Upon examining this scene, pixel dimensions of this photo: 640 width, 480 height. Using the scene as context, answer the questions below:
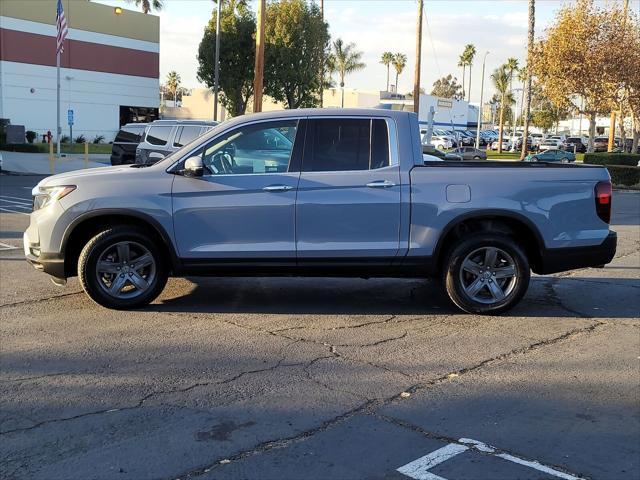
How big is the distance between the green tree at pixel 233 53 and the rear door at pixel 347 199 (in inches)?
1479

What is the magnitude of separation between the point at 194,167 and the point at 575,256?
3.82 m

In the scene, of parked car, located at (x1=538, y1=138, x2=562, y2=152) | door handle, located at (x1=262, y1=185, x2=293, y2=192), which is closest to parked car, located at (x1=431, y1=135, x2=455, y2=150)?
parked car, located at (x1=538, y1=138, x2=562, y2=152)

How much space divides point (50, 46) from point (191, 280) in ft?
136

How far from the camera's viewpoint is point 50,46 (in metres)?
43.7

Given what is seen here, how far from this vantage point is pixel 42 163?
29562 mm

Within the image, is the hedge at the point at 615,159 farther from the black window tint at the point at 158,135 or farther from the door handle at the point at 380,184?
the door handle at the point at 380,184

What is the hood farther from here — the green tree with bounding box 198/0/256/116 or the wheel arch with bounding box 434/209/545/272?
the green tree with bounding box 198/0/256/116

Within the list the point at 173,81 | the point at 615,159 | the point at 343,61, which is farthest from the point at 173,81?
the point at 615,159

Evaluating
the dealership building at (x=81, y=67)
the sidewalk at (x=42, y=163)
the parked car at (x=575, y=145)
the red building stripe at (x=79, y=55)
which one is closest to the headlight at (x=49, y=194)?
the sidewalk at (x=42, y=163)

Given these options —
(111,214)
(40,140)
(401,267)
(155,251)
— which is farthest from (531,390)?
(40,140)

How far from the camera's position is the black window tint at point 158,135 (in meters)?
15.8

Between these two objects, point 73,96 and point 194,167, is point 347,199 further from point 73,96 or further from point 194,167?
point 73,96

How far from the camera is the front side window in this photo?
6398 mm

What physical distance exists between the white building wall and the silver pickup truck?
1585 inches
